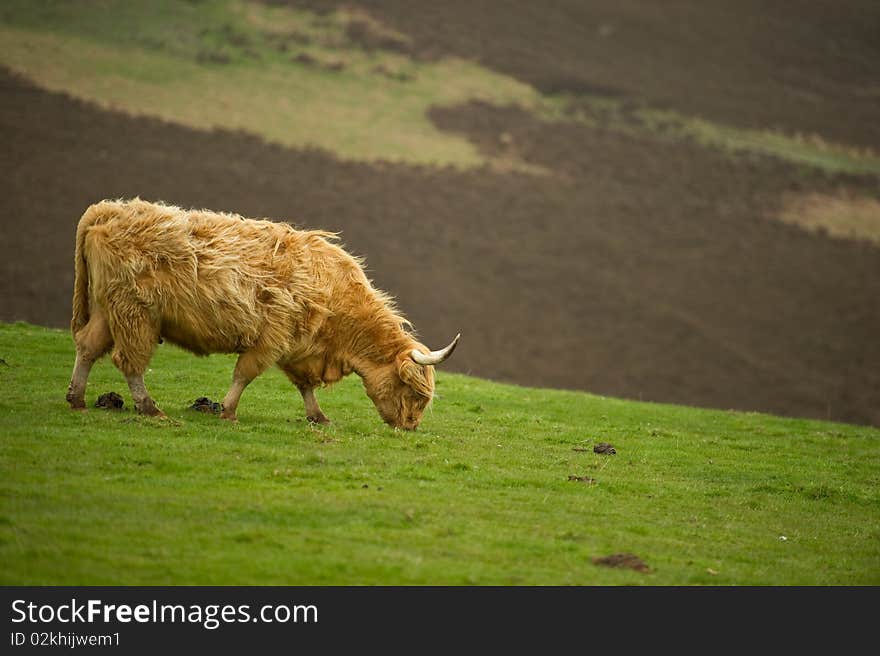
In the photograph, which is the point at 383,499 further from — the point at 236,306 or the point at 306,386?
the point at 306,386

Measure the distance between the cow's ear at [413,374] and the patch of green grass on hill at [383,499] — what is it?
689mm

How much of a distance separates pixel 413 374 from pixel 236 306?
256 centimetres

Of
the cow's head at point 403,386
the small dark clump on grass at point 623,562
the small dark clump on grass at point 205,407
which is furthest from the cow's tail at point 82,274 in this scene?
the small dark clump on grass at point 623,562

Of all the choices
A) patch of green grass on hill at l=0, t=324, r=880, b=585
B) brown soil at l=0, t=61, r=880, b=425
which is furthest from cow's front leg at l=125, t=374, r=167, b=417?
brown soil at l=0, t=61, r=880, b=425

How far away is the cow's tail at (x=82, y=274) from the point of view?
12.1m

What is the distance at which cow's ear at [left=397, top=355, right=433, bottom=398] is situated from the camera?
1355 centimetres

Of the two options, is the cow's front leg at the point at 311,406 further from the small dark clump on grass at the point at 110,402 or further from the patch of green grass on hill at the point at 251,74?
the patch of green grass on hill at the point at 251,74

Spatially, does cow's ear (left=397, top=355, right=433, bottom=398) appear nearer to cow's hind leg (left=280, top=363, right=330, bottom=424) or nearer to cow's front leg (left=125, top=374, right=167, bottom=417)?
cow's hind leg (left=280, top=363, right=330, bottom=424)

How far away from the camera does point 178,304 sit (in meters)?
12.1

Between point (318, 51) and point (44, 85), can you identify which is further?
point (318, 51)

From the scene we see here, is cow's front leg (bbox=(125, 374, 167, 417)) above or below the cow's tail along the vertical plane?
below
